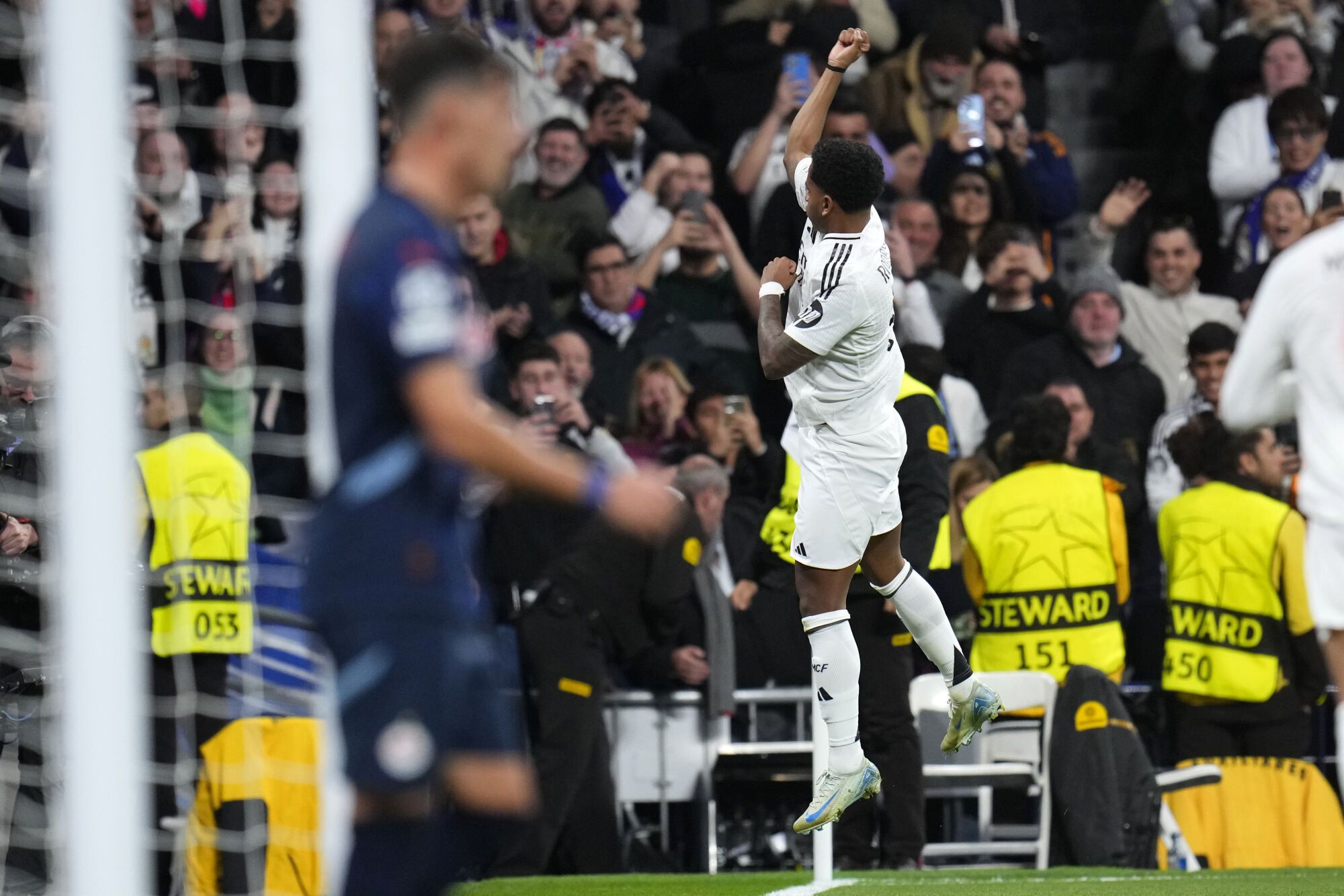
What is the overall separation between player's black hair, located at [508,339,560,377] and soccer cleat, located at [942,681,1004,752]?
11.9ft

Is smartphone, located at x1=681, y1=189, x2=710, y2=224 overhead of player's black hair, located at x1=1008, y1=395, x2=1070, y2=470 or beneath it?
Answer: overhead

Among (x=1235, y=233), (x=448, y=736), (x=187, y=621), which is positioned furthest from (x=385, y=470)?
(x=1235, y=233)

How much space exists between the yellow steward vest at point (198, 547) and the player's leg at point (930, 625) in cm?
287

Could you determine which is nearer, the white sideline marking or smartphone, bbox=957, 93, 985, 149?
the white sideline marking

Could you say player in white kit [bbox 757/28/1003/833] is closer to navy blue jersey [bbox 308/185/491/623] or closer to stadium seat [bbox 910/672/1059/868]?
stadium seat [bbox 910/672/1059/868]

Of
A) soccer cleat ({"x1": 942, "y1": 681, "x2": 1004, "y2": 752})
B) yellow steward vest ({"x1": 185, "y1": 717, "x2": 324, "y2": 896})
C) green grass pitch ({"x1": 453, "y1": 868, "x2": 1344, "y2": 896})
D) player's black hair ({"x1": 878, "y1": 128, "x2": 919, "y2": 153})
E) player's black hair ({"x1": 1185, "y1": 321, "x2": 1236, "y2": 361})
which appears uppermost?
player's black hair ({"x1": 878, "y1": 128, "x2": 919, "y2": 153})

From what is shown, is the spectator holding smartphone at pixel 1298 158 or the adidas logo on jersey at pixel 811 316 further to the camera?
the spectator holding smartphone at pixel 1298 158

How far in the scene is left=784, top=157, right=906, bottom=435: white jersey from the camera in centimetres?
675

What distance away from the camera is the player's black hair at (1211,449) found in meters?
10.1

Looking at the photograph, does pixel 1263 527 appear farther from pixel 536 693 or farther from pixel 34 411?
pixel 34 411

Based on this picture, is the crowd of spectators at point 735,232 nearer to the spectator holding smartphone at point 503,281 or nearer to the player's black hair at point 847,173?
the spectator holding smartphone at point 503,281

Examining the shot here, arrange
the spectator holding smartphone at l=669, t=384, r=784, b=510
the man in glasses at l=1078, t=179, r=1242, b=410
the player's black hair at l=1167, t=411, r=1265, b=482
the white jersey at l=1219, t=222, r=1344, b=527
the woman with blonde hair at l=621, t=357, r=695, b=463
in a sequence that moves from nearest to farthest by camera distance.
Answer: the white jersey at l=1219, t=222, r=1344, b=527 → the player's black hair at l=1167, t=411, r=1265, b=482 → the spectator holding smartphone at l=669, t=384, r=784, b=510 → the woman with blonde hair at l=621, t=357, r=695, b=463 → the man in glasses at l=1078, t=179, r=1242, b=410

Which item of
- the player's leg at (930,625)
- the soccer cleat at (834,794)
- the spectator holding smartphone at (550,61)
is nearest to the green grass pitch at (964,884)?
the soccer cleat at (834,794)

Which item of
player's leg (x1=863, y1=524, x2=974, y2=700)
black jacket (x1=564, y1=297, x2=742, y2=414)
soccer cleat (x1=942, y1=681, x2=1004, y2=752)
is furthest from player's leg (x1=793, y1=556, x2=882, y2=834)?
black jacket (x1=564, y1=297, x2=742, y2=414)
